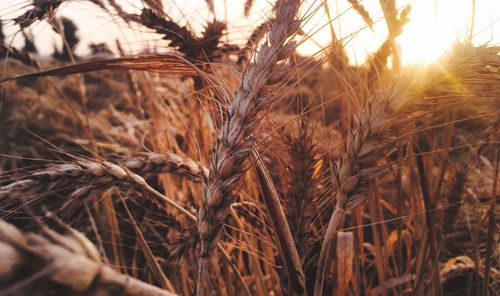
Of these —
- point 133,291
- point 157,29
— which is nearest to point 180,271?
point 157,29

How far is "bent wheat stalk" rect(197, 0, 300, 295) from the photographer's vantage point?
790 millimetres

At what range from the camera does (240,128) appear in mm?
791

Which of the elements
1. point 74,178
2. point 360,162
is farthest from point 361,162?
point 74,178

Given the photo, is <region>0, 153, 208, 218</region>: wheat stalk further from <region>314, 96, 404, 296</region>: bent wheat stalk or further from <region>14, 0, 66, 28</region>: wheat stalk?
<region>14, 0, 66, 28</region>: wheat stalk

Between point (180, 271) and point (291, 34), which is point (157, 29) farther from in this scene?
point (180, 271)

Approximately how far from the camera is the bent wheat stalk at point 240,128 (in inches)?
31.1

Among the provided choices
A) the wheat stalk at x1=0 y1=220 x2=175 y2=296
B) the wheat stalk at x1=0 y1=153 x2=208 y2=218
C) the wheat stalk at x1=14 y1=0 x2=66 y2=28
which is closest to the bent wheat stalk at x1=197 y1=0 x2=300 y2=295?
the wheat stalk at x1=0 y1=153 x2=208 y2=218

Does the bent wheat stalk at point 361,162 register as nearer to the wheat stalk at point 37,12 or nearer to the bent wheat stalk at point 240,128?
the bent wheat stalk at point 240,128

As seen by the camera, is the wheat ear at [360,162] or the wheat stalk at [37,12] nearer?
the wheat ear at [360,162]

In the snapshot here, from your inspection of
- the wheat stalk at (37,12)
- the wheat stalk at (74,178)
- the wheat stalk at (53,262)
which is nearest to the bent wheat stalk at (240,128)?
the wheat stalk at (74,178)

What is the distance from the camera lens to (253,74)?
A: 0.84 m

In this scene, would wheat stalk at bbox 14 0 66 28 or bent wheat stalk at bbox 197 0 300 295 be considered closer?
bent wheat stalk at bbox 197 0 300 295

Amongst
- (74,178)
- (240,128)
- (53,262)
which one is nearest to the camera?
(53,262)

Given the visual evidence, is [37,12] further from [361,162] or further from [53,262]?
[53,262]
